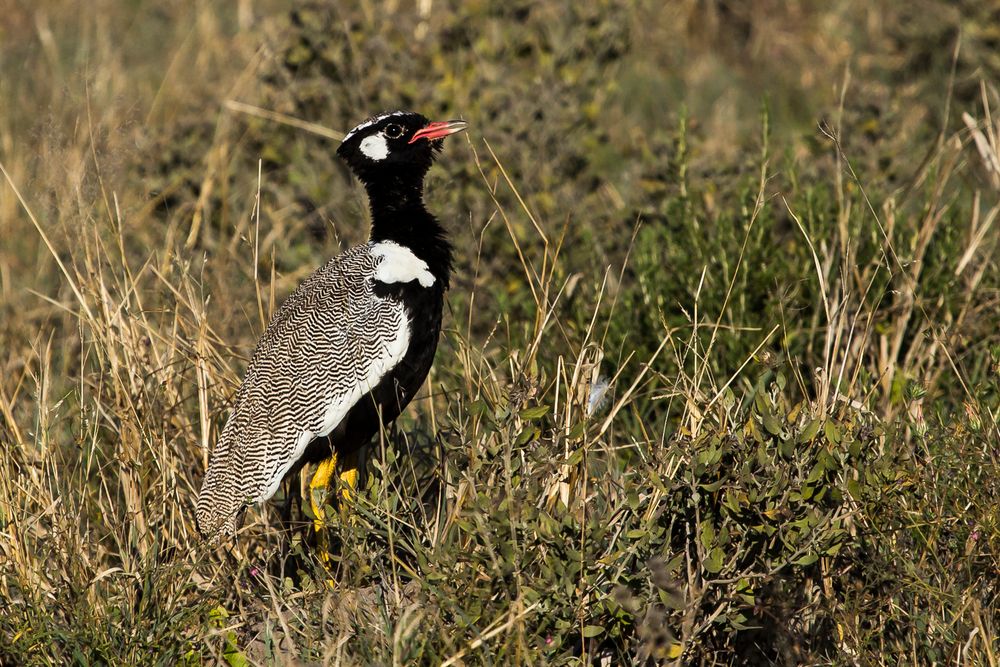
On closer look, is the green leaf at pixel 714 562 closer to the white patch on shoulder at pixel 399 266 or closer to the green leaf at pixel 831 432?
the green leaf at pixel 831 432

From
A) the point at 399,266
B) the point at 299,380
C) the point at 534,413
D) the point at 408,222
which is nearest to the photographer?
the point at 534,413

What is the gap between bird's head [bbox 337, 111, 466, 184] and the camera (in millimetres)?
4152

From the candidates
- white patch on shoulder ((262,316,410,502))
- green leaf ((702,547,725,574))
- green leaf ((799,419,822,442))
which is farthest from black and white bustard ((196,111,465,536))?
green leaf ((799,419,822,442))

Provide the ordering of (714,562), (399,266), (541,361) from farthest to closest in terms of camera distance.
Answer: (541,361), (399,266), (714,562)

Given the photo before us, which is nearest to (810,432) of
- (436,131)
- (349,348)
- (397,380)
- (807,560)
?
(807,560)

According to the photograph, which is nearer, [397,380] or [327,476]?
[397,380]

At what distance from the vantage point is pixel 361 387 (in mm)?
3879

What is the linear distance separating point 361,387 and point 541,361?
853 millimetres

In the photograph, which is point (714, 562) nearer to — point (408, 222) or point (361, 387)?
point (361, 387)

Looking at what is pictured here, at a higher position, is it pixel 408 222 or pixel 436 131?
pixel 436 131

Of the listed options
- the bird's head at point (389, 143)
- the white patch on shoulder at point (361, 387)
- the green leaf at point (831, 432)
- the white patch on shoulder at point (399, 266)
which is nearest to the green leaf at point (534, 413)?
the green leaf at point (831, 432)

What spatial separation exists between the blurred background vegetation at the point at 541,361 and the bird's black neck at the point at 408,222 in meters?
0.20

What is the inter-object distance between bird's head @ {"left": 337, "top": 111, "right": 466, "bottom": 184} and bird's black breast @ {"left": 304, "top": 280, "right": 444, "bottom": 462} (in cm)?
43

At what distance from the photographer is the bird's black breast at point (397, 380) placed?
392cm
